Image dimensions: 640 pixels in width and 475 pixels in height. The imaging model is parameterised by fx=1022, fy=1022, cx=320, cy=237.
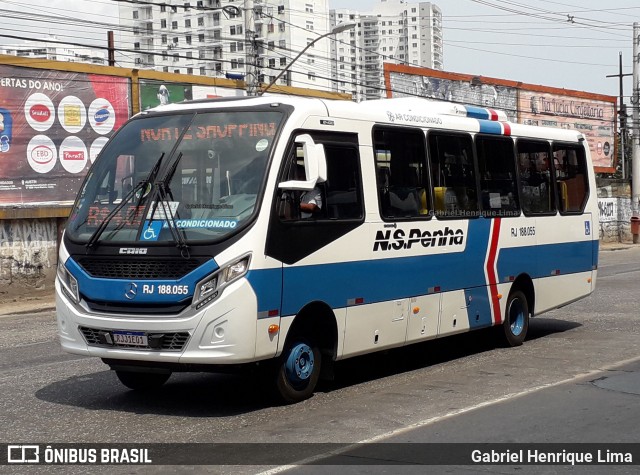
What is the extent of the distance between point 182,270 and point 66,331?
1455 millimetres

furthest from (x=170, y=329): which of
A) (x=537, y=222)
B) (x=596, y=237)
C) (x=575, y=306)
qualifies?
(x=575, y=306)

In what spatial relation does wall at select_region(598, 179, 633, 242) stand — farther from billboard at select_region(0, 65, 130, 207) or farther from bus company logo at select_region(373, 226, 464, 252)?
bus company logo at select_region(373, 226, 464, 252)

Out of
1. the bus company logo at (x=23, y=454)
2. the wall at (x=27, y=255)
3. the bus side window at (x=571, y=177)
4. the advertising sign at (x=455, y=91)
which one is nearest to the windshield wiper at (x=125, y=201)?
the bus company logo at (x=23, y=454)

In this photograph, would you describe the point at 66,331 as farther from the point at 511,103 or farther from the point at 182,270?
the point at 511,103

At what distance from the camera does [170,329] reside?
8.77 meters

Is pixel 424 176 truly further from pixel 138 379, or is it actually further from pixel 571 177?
pixel 571 177

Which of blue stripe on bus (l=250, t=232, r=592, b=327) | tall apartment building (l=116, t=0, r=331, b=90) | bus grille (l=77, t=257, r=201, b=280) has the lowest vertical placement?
blue stripe on bus (l=250, t=232, r=592, b=327)

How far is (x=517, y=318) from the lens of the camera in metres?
13.7

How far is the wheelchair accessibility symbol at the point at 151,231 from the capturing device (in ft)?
29.9

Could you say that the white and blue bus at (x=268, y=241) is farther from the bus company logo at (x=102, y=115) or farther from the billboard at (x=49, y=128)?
the bus company logo at (x=102, y=115)

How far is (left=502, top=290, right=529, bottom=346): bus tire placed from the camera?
531 inches

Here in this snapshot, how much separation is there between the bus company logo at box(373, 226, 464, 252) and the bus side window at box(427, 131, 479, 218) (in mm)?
227

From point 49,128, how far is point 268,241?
20.3m

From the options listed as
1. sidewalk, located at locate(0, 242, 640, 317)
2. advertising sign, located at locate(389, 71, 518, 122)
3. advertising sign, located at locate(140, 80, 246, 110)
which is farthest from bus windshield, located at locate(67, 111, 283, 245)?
advertising sign, located at locate(389, 71, 518, 122)
